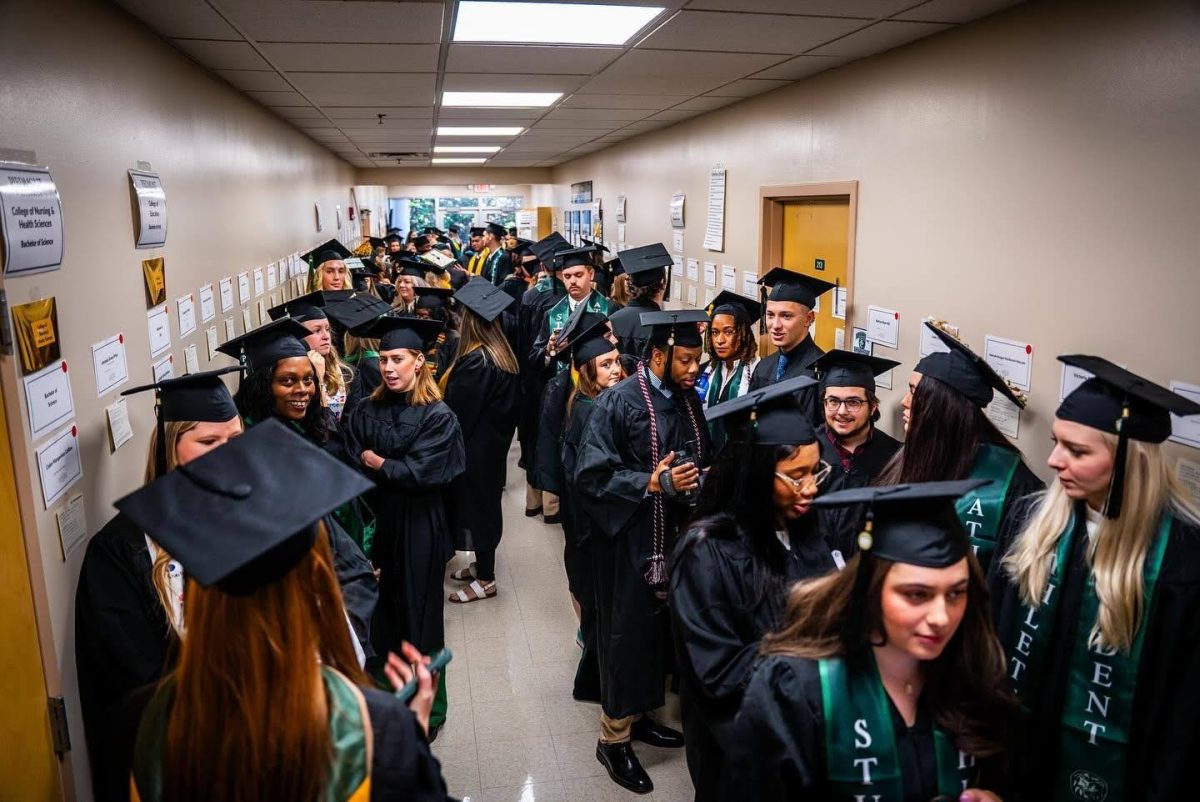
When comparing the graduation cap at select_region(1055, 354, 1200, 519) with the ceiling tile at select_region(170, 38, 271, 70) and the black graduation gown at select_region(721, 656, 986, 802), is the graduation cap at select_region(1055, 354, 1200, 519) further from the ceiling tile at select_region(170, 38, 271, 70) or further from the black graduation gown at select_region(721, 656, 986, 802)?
the ceiling tile at select_region(170, 38, 271, 70)

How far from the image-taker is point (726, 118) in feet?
20.4

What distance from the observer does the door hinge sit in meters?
2.21

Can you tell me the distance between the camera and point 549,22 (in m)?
3.53

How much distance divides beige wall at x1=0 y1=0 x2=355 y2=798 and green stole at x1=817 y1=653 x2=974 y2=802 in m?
1.90

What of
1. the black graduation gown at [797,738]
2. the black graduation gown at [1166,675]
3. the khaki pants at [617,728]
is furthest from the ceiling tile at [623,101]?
the black graduation gown at [797,738]

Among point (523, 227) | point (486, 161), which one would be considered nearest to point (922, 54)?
point (486, 161)

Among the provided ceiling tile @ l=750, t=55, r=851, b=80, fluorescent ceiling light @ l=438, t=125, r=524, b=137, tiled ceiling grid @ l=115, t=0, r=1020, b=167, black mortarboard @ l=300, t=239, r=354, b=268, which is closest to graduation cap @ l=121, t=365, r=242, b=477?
tiled ceiling grid @ l=115, t=0, r=1020, b=167

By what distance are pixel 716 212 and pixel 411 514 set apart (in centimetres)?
389

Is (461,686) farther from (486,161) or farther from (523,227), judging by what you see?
(523,227)

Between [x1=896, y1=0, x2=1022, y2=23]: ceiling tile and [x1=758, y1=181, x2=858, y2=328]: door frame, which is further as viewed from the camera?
[x1=758, y1=181, x2=858, y2=328]: door frame

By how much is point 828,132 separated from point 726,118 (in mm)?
1645

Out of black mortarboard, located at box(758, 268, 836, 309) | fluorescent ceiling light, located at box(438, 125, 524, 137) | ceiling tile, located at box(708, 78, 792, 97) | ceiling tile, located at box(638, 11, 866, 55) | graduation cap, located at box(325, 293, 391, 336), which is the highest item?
fluorescent ceiling light, located at box(438, 125, 524, 137)

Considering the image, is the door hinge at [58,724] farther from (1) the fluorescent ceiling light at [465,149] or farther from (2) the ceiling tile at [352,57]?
(1) the fluorescent ceiling light at [465,149]

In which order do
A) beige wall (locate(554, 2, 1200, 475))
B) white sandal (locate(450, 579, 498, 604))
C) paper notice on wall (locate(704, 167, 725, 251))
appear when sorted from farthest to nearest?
paper notice on wall (locate(704, 167, 725, 251))
white sandal (locate(450, 579, 498, 604))
beige wall (locate(554, 2, 1200, 475))
